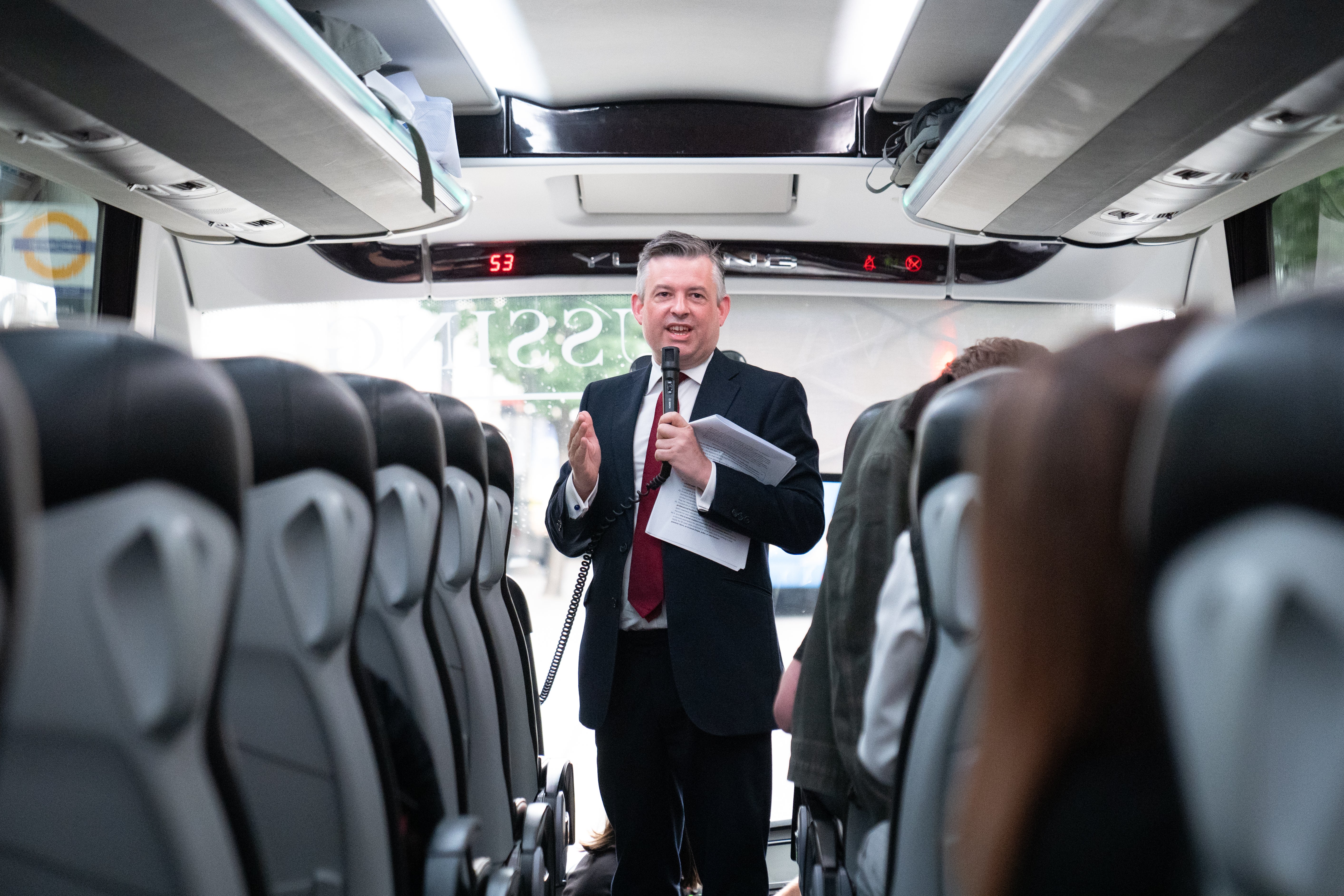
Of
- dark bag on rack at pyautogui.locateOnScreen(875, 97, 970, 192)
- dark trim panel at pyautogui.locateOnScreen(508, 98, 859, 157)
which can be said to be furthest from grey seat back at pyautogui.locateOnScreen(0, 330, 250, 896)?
dark trim panel at pyautogui.locateOnScreen(508, 98, 859, 157)

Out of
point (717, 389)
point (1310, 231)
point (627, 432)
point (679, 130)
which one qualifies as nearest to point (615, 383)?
point (627, 432)

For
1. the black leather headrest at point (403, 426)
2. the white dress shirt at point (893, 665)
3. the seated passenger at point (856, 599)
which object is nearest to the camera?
the white dress shirt at point (893, 665)

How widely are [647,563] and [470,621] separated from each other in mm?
442

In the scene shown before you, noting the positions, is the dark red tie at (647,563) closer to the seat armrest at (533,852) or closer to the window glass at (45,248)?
the seat armrest at (533,852)

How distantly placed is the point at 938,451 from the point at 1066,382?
404 millimetres

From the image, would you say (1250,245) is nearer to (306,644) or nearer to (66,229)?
(306,644)

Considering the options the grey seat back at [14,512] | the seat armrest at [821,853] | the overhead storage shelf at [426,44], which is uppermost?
the overhead storage shelf at [426,44]

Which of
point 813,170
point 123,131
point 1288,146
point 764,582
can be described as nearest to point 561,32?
point 813,170

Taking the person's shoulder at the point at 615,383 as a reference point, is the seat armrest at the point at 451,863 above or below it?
A: below

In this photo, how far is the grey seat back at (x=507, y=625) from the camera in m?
2.30

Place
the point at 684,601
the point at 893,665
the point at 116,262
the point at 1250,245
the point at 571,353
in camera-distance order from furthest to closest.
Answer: the point at 571,353, the point at 1250,245, the point at 116,262, the point at 684,601, the point at 893,665

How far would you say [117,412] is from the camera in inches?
26.4

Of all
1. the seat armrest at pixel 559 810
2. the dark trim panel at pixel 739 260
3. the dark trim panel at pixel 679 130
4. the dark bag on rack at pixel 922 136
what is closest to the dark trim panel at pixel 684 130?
the dark trim panel at pixel 679 130

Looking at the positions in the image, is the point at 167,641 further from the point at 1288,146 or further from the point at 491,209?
the point at 491,209
